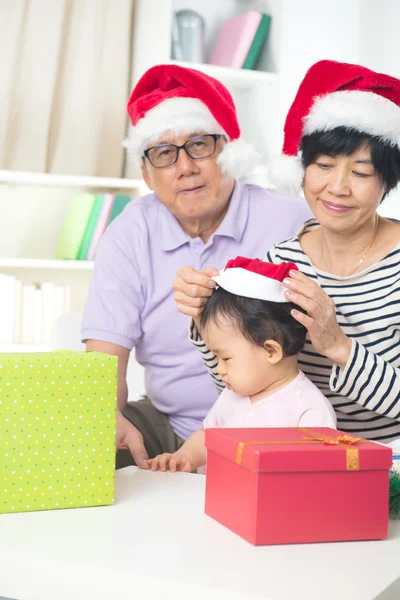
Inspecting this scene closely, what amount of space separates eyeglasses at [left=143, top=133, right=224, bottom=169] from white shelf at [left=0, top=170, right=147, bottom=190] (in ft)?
4.76

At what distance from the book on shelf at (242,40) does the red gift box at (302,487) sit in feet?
9.17

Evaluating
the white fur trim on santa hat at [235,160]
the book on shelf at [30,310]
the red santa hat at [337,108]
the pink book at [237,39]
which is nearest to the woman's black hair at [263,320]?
the red santa hat at [337,108]

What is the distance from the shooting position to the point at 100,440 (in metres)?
1.07

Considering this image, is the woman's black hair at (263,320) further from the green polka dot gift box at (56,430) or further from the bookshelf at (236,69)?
the bookshelf at (236,69)

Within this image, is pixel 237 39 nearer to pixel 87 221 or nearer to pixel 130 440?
pixel 87 221

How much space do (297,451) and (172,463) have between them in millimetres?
458

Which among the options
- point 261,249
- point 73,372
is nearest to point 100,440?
point 73,372

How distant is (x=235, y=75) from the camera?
341cm

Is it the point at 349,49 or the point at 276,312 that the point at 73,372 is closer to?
the point at 276,312

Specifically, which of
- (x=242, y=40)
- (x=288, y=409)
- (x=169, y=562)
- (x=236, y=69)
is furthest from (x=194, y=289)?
(x=242, y=40)

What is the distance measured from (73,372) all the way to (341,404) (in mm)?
590

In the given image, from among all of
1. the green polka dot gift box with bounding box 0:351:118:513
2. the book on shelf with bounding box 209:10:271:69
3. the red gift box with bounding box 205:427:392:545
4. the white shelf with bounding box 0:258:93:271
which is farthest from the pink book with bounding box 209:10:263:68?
the red gift box with bounding box 205:427:392:545

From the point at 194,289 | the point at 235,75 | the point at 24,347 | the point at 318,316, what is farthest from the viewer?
the point at 235,75

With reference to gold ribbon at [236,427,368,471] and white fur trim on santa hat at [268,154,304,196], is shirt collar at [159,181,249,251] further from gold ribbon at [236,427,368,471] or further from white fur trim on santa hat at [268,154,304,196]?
gold ribbon at [236,427,368,471]
